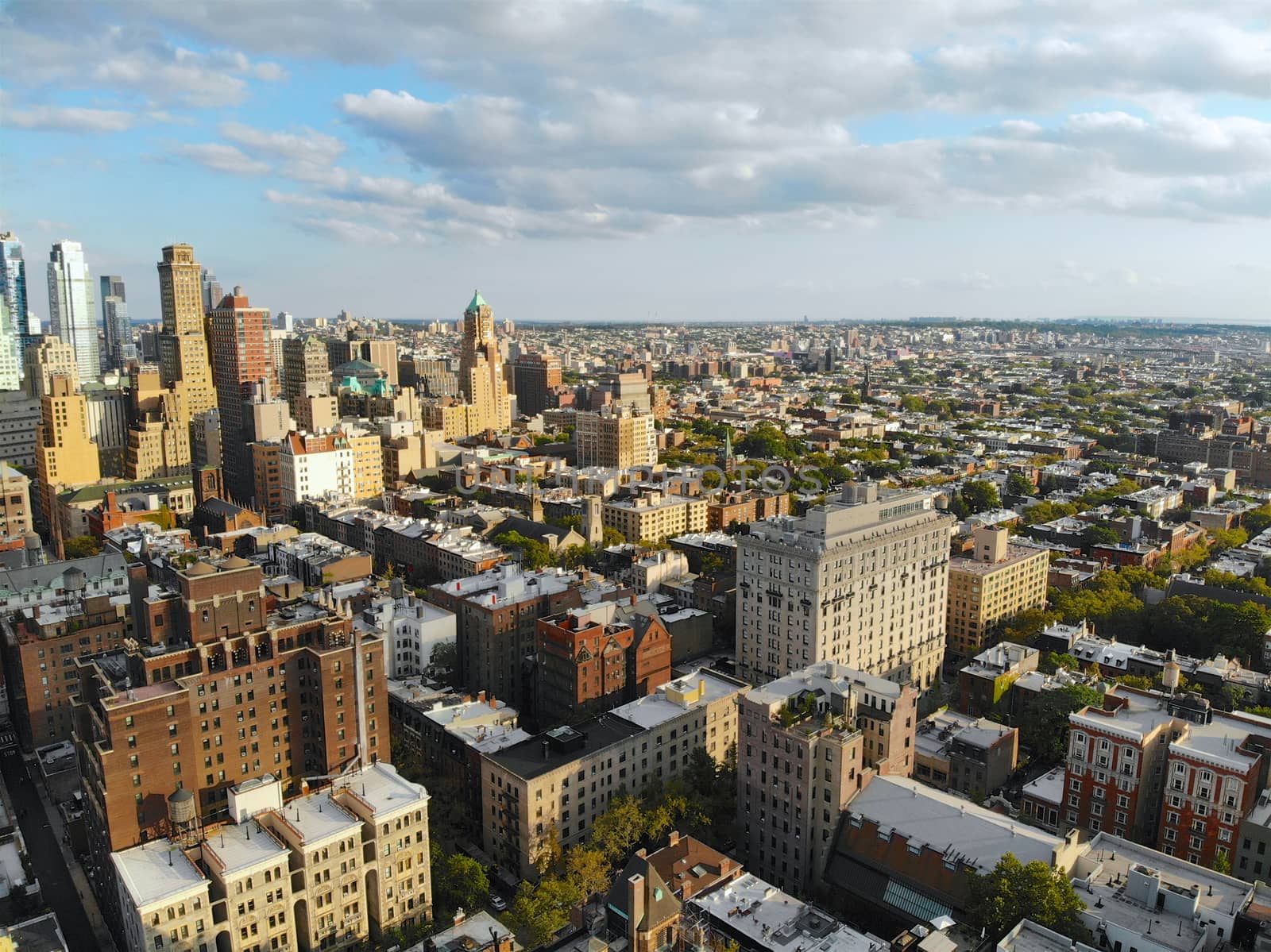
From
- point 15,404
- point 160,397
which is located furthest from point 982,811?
point 15,404

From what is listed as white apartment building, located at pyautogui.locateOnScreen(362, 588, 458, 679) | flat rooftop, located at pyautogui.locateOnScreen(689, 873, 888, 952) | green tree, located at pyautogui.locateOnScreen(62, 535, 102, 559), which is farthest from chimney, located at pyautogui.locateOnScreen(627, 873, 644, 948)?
green tree, located at pyautogui.locateOnScreen(62, 535, 102, 559)

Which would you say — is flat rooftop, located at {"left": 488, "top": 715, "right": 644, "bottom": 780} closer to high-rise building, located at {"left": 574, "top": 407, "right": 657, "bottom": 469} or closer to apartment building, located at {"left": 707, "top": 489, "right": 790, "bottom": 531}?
apartment building, located at {"left": 707, "top": 489, "right": 790, "bottom": 531}

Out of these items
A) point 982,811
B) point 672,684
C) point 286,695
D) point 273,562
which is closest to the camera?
point 982,811

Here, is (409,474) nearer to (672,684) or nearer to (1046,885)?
(672,684)

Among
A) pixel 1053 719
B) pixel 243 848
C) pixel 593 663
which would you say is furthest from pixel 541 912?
pixel 1053 719

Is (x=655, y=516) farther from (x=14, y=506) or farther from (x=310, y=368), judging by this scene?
(x=310, y=368)

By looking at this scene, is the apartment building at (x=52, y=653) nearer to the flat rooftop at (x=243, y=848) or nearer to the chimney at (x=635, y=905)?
the flat rooftop at (x=243, y=848)
